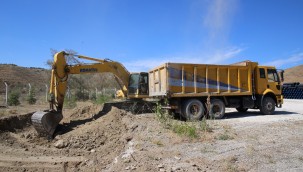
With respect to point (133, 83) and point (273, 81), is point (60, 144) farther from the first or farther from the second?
point (273, 81)

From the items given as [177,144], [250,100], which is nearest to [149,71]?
[250,100]

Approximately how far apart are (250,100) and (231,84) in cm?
161

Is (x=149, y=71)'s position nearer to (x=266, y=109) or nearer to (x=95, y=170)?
(x=266, y=109)

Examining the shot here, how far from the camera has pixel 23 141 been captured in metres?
11.8

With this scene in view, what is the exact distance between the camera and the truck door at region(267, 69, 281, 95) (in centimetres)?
1689

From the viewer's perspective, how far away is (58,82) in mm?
13094

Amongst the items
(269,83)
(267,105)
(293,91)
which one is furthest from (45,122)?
(293,91)

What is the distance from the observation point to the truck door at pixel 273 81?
16891 millimetres

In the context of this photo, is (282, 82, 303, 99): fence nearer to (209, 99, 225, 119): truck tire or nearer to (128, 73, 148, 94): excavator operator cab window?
(209, 99, 225, 119): truck tire

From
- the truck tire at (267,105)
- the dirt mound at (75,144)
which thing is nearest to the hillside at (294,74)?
the truck tire at (267,105)

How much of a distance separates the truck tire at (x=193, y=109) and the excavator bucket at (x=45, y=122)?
5595 mm

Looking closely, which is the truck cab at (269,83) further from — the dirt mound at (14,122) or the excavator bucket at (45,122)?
the dirt mound at (14,122)

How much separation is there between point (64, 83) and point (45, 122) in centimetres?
202

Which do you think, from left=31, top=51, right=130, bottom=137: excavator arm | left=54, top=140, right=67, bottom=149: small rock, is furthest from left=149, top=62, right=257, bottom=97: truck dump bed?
left=54, top=140, right=67, bottom=149: small rock
